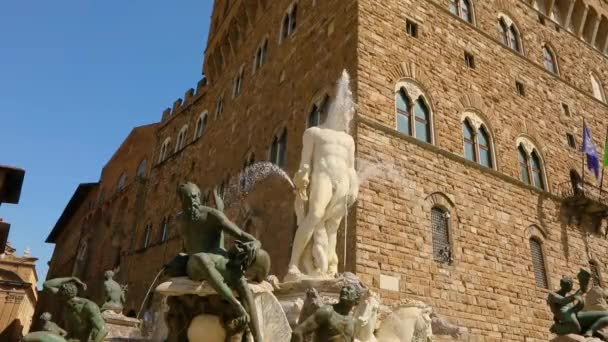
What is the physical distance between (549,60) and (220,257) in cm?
1427

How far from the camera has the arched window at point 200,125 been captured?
60.1ft

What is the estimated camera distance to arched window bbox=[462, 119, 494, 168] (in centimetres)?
1032

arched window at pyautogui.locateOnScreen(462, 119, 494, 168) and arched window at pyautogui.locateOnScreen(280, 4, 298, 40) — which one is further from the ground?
arched window at pyautogui.locateOnScreen(280, 4, 298, 40)

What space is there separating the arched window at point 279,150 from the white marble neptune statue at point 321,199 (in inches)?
176

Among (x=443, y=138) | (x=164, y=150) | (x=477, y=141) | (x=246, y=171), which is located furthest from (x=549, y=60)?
(x=164, y=150)

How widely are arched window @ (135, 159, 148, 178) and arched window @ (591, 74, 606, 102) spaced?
1809 centimetres

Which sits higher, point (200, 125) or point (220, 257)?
point (200, 125)

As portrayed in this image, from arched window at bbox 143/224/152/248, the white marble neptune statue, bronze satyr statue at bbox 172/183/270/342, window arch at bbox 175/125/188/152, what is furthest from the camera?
window arch at bbox 175/125/188/152

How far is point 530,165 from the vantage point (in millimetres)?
11414

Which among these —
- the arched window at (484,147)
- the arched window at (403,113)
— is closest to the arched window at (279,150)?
the arched window at (403,113)

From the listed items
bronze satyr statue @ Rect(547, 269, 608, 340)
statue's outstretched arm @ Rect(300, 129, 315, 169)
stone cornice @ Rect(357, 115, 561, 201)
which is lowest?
bronze satyr statue @ Rect(547, 269, 608, 340)

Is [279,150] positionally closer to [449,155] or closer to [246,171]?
[246,171]

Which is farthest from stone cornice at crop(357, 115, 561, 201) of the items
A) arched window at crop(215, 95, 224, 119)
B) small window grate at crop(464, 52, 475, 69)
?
arched window at crop(215, 95, 224, 119)

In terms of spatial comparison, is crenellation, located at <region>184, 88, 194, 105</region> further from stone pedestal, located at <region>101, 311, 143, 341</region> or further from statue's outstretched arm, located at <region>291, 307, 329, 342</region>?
statue's outstretched arm, located at <region>291, 307, 329, 342</region>
